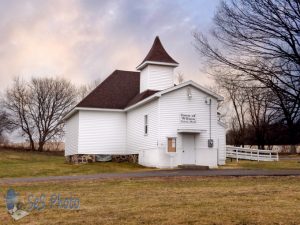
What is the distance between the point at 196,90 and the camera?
3088cm

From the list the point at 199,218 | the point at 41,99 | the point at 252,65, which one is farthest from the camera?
the point at 41,99

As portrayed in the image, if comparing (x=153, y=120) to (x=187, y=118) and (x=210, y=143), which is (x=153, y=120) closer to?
(x=187, y=118)

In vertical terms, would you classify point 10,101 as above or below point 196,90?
above

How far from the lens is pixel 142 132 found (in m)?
32.1

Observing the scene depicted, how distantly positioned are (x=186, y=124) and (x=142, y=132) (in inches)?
141

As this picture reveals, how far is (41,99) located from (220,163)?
4616cm

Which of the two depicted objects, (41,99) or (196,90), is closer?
(196,90)

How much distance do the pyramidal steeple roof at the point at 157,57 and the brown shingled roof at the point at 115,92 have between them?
2.91m

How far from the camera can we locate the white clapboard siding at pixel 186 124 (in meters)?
29.6

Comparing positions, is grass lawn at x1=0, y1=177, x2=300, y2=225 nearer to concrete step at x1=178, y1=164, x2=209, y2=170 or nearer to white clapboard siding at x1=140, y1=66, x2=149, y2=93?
concrete step at x1=178, y1=164, x2=209, y2=170

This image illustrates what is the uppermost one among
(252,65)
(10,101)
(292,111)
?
(10,101)

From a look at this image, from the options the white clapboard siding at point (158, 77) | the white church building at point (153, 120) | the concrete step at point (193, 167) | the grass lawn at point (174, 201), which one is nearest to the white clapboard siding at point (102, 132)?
the white church building at point (153, 120)

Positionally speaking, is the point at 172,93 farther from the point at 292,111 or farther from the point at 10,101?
the point at 10,101

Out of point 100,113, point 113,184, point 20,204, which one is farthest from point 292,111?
point 100,113
